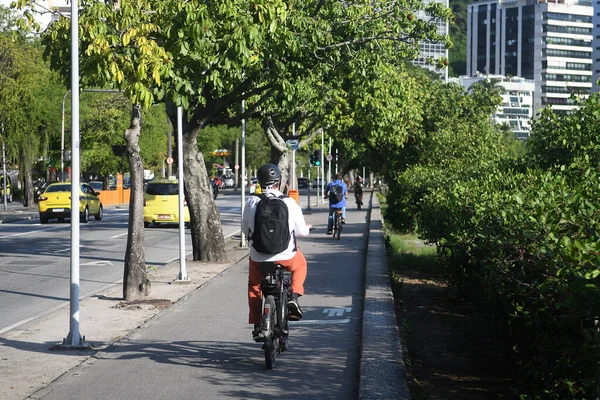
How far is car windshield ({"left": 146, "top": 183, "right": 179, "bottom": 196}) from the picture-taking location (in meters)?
33.8

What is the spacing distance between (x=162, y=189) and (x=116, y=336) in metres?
23.6

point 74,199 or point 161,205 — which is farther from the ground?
point 74,199

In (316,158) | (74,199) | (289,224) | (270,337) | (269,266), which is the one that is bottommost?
(270,337)

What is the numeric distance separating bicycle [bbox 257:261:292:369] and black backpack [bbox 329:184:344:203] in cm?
1875

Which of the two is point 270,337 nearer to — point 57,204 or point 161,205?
point 161,205

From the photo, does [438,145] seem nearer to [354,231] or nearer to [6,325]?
[354,231]

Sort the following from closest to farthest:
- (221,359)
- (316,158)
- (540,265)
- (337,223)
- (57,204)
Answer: (540,265), (221,359), (337,223), (57,204), (316,158)

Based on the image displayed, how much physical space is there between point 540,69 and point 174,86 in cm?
19168

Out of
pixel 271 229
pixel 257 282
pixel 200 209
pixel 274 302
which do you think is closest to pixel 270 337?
pixel 274 302

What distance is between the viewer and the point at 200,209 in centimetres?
1980

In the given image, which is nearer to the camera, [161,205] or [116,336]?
[116,336]

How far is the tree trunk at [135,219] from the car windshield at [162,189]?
20.2m

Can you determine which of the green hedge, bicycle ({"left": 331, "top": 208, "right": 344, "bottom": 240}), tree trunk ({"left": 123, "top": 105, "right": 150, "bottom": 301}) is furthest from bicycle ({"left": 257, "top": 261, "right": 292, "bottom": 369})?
bicycle ({"left": 331, "top": 208, "right": 344, "bottom": 240})

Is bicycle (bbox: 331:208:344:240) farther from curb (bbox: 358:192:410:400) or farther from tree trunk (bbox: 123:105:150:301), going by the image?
tree trunk (bbox: 123:105:150:301)
